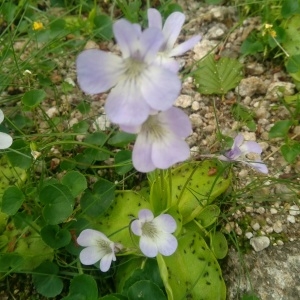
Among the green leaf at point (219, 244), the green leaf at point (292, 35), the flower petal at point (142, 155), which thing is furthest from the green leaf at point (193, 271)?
the green leaf at point (292, 35)

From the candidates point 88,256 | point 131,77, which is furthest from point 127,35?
point 88,256

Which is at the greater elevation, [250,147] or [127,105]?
[127,105]

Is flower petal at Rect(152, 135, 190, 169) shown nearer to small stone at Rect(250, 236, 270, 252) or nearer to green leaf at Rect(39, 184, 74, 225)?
green leaf at Rect(39, 184, 74, 225)

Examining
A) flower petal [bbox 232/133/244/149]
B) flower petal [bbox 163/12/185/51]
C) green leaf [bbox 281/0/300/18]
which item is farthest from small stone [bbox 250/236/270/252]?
green leaf [bbox 281/0/300/18]

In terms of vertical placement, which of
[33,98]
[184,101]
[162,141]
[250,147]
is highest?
[162,141]

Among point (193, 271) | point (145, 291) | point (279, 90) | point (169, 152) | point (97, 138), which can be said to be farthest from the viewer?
point (279, 90)

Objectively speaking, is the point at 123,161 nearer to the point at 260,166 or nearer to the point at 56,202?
the point at 56,202

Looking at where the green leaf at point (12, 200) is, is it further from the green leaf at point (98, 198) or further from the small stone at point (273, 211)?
the small stone at point (273, 211)

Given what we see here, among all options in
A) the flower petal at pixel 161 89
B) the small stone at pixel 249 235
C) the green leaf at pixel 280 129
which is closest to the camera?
the flower petal at pixel 161 89
